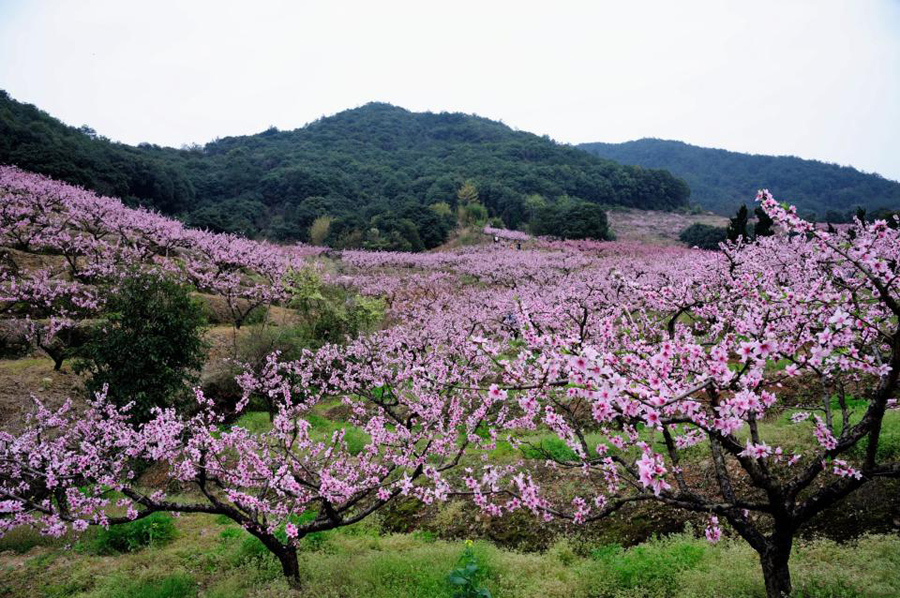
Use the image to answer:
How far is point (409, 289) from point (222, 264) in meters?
11.9

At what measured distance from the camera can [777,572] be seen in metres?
5.32

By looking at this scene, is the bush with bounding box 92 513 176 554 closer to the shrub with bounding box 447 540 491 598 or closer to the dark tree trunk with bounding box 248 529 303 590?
the dark tree trunk with bounding box 248 529 303 590

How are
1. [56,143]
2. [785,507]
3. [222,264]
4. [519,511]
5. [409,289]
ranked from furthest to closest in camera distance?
1. [56,143]
2. [409,289]
3. [222,264]
4. [519,511]
5. [785,507]

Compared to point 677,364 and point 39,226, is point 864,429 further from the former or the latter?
point 39,226

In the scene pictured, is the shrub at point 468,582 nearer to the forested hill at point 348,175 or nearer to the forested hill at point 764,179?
the forested hill at point 348,175

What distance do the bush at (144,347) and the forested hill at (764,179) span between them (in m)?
86.9

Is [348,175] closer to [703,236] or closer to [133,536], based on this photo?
[703,236]

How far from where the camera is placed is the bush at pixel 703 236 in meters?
54.7

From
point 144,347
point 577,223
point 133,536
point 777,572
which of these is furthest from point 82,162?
point 777,572

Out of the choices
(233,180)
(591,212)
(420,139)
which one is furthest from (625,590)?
(420,139)

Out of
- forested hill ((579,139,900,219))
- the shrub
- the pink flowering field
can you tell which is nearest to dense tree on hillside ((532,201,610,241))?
forested hill ((579,139,900,219))

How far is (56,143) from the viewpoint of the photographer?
4397cm

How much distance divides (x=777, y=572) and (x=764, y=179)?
136 meters

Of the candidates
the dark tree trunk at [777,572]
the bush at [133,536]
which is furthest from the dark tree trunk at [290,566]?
the dark tree trunk at [777,572]
